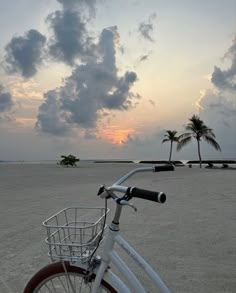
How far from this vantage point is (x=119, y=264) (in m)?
2.40

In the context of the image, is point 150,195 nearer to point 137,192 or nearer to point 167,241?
point 137,192

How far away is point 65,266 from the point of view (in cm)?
253

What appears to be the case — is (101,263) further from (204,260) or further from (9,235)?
(9,235)

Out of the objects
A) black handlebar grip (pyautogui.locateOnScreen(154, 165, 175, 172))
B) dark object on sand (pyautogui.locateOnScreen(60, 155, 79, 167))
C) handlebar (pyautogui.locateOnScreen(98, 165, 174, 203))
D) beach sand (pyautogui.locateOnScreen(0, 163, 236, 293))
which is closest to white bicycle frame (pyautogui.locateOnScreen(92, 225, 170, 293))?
handlebar (pyautogui.locateOnScreen(98, 165, 174, 203))

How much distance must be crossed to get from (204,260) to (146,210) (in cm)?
430

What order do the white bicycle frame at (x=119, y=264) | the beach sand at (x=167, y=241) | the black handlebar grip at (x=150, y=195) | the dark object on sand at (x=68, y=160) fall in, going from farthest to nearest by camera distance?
the dark object on sand at (x=68, y=160), the beach sand at (x=167, y=241), the white bicycle frame at (x=119, y=264), the black handlebar grip at (x=150, y=195)

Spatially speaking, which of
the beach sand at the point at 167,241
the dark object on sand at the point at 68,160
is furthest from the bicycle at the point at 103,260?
the dark object on sand at the point at 68,160

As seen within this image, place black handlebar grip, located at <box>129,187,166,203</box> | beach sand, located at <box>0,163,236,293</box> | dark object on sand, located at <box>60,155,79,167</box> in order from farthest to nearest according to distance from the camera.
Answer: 1. dark object on sand, located at <box>60,155,79,167</box>
2. beach sand, located at <box>0,163,236,293</box>
3. black handlebar grip, located at <box>129,187,166,203</box>

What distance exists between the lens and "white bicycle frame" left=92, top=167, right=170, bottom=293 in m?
2.37

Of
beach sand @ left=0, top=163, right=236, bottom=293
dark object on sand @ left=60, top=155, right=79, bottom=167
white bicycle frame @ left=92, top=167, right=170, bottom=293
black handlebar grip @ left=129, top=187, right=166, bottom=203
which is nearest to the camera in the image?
black handlebar grip @ left=129, top=187, right=166, bottom=203

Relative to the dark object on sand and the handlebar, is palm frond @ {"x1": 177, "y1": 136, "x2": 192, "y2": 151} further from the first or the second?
the handlebar

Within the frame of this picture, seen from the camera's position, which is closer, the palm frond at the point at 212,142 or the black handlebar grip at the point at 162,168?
the black handlebar grip at the point at 162,168

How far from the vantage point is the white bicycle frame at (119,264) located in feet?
7.77

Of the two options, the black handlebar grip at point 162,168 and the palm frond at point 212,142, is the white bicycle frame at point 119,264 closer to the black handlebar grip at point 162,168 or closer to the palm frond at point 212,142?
the black handlebar grip at point 162,168
